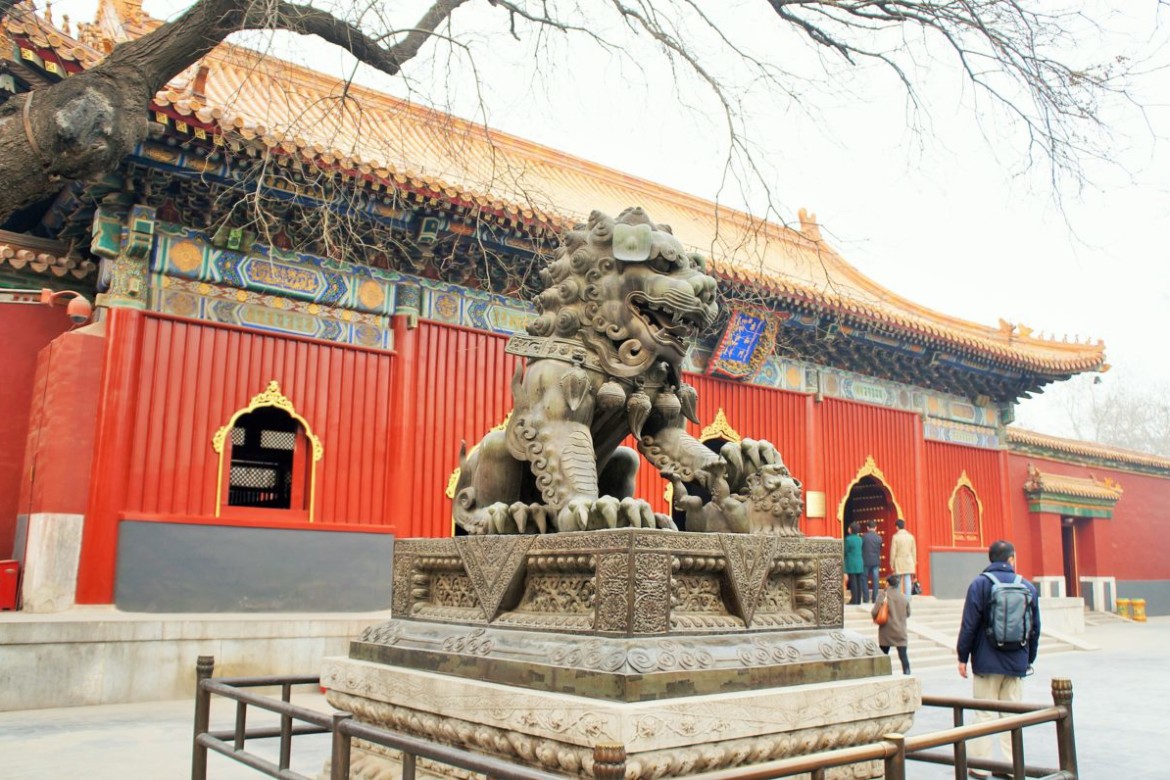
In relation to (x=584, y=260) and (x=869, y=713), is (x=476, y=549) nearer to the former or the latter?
(x=584, y=260)

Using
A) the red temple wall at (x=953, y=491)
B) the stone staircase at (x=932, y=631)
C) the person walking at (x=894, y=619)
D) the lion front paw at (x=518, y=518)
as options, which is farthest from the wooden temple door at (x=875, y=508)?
the lion front paw at (x=518, y=518)

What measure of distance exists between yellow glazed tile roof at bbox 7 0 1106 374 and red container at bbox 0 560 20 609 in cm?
389

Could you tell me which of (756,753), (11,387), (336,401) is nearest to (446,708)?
(756,753)

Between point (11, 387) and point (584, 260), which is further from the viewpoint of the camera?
point (11, 387)

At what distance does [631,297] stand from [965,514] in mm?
13697

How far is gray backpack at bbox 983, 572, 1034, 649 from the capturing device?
4.86m

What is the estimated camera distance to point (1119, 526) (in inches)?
773

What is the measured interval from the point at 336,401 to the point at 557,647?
7.02 meters

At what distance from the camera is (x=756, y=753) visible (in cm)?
260

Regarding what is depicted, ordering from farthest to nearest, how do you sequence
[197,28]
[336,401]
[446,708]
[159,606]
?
1. [336,401]
2. [159,606]
3. [197,28]
4. [446,708]

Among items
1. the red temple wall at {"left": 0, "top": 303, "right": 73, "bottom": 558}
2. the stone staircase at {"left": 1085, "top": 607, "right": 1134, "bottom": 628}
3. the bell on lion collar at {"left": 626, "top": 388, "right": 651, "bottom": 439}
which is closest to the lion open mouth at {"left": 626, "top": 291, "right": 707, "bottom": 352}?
the bell on lion collar at {"left": 626, "top": 388, "right": 651, "bottom": 439}

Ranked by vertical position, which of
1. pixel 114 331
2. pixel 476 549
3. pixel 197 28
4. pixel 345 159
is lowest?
pixel 476 549

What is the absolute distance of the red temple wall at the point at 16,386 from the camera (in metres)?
8.29

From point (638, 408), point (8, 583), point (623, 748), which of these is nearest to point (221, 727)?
point (8, 583)
